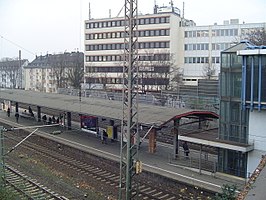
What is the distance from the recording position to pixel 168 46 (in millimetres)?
57250

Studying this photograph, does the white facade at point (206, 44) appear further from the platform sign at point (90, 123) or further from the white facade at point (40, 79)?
the white facade at point (40, 79)

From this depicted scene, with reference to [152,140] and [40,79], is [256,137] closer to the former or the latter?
[152,140]

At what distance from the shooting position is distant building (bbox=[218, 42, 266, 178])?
655 inches

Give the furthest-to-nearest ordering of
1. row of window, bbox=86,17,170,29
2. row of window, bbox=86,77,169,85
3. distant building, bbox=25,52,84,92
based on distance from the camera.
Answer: distant building, bbox=25,52,84,92 → row of window, bbox=86,17,170,29 → row of window, bbox=86,77,169,85

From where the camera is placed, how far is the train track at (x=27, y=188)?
15086 millimetres

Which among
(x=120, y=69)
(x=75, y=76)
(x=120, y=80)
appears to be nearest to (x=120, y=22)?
(x=120, y=69)

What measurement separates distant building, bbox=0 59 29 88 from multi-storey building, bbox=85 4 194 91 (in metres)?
42.2

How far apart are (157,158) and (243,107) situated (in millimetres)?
6637

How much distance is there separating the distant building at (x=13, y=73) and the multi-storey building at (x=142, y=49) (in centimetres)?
4215

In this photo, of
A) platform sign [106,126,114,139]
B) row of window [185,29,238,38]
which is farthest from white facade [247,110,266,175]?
row of window [185,29,238,38]

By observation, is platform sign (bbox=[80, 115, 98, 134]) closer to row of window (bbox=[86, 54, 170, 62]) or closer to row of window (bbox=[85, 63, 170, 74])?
row of window (bbox=[85, 63, 170, 74])

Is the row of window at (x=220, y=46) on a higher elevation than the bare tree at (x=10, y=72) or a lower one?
higher

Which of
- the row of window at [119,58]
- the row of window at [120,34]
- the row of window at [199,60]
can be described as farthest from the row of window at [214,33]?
the row of window at [119,58]

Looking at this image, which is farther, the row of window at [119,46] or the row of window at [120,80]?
the row of window at [119,46]
